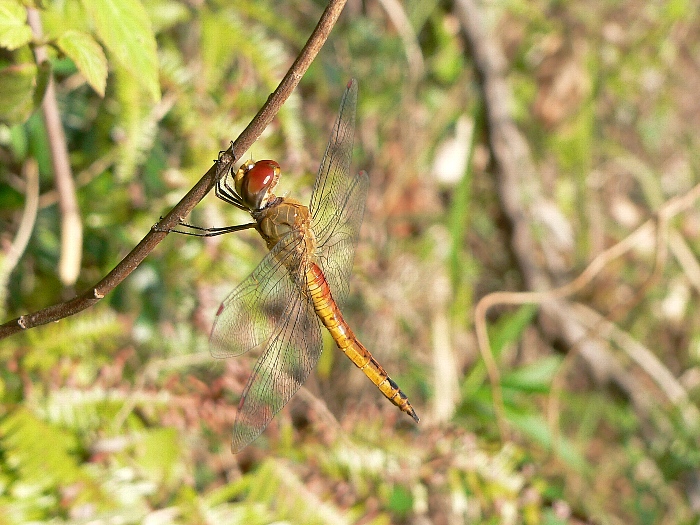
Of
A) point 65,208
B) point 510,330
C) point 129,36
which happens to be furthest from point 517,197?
point 129,36

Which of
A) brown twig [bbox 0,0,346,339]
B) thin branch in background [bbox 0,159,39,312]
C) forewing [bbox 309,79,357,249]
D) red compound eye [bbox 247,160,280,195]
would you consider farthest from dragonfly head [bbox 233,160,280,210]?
thin branch in background [bbox 0,159,39,312]

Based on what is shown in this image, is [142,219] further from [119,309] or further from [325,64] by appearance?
[325,64]

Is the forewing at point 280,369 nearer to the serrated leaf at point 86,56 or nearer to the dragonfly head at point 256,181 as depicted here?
the dragonfly head at point 256,181

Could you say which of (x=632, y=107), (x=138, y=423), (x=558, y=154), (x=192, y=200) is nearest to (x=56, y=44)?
(x=192, y=200)

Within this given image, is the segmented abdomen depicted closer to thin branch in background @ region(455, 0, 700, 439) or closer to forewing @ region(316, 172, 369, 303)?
forewing @ region(316, 172, 369, 303)

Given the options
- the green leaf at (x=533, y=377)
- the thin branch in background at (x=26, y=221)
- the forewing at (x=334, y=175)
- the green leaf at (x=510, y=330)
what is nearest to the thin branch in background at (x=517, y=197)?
the green leaf at (x=533, y=377)
